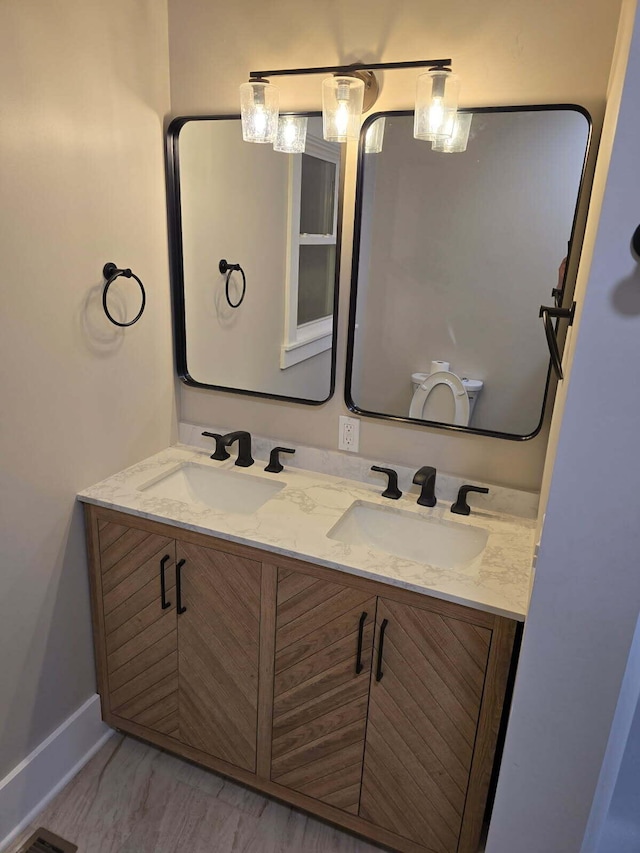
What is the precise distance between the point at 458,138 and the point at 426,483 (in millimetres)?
998

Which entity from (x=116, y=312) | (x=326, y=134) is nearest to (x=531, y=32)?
(x=326, y=134)

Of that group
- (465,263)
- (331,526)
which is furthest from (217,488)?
(465,263)

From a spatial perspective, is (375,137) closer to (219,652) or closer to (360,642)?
(360,642)

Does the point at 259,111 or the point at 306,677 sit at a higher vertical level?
the point at 259,111

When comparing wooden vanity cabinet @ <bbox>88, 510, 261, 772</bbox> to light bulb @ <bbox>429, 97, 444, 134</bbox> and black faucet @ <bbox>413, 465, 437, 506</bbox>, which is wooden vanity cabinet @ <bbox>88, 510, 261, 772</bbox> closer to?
black faucet @ <bbox>413, 465, 437, 506</bbox>

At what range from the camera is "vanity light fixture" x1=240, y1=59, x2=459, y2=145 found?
5.24 ft

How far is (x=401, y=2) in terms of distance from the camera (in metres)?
1.65

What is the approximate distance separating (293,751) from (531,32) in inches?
82.6

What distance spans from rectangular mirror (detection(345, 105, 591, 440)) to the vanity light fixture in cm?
8

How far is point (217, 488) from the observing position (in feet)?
7.07

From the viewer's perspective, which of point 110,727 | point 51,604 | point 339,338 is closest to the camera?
point 51,604

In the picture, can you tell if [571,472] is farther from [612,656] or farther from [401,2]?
[401,2]

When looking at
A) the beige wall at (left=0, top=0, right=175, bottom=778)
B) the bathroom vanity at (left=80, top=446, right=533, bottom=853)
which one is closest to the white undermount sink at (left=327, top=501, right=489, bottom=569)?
the bathroom vanity at (left=80, top=446, right=533, bottom=853)

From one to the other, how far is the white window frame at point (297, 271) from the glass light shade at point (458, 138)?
1.05ft
